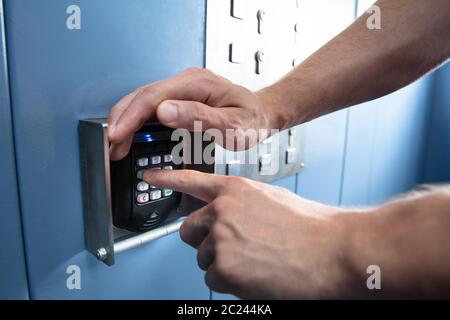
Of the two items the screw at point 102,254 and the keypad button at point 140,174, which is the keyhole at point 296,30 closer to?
the keypad button at point 140,174

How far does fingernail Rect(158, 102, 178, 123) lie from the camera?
41cm

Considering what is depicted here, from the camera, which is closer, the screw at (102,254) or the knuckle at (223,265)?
the knuckle at (223,265)

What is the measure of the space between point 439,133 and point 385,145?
0.63 metres

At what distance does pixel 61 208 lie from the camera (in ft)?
1.44

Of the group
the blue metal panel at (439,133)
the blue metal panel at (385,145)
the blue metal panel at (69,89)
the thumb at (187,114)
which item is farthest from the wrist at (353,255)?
the blue metal panel at (439,133)

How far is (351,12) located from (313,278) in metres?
0.95


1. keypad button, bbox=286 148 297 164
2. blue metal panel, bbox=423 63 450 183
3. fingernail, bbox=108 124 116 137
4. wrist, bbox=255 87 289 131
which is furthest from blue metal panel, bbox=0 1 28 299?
blue metal panel, bbox=423 63 450 183

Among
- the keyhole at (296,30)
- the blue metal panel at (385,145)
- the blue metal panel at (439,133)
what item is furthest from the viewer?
the blue metal panel at (439,133)

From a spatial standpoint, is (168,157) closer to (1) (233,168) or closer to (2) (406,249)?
(1) (233,168)

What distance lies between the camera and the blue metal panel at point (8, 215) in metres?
0.37

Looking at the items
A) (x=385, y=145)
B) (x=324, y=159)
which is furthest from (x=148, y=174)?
(x=385, y=145)

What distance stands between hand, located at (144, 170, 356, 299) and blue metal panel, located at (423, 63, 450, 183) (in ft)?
5.70

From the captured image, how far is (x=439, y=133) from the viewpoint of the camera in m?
1.72
